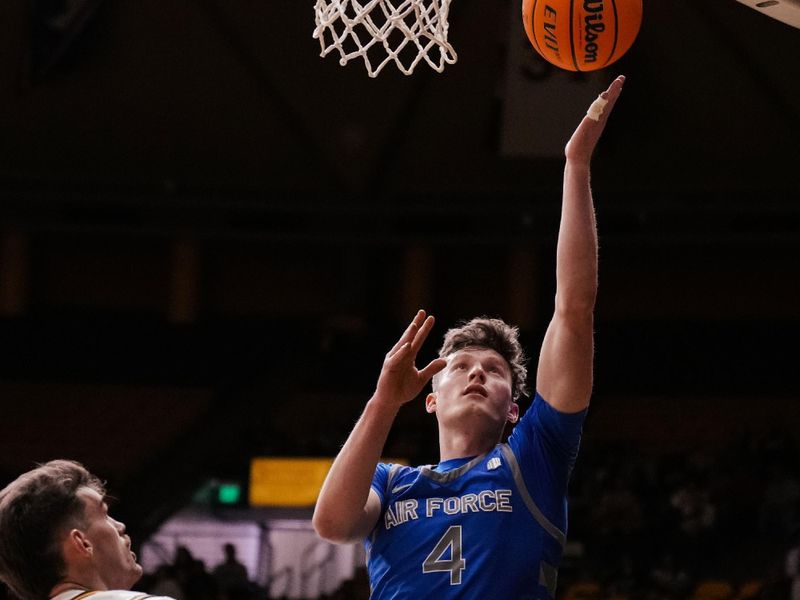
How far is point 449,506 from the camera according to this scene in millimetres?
2598

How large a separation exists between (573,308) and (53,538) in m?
1.21

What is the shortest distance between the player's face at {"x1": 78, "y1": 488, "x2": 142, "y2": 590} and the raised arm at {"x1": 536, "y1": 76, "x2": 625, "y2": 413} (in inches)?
38.9

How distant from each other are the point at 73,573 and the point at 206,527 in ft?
33.4

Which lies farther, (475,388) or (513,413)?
(513,413)

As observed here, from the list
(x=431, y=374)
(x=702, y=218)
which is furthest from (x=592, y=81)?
(x=431, y=374)

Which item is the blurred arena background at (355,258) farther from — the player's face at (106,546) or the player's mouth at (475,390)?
the player's face at (106,546)

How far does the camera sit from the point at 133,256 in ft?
48.5

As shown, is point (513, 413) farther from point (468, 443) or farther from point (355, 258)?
point (355, 258)

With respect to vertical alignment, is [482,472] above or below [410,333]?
below

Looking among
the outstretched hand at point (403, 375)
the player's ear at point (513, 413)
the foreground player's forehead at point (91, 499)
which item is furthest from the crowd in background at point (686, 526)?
the foreground player's forehead at point (91, 499)

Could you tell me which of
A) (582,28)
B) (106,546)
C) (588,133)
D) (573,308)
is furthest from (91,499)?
(582,28)

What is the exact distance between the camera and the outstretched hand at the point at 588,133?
2643 mm

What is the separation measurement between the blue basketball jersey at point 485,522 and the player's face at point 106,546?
550 millimetres

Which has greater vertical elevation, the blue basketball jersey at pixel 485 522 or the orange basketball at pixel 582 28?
the orange basketball at pixel 582 28
